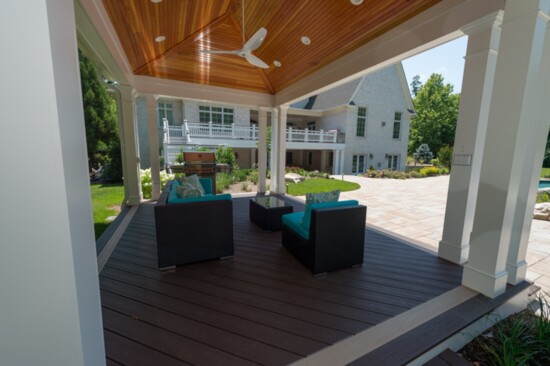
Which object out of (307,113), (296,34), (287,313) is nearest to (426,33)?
(296,34)

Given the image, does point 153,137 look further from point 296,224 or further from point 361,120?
point 361,120

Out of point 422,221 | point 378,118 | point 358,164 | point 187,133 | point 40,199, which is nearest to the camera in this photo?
point 40,199

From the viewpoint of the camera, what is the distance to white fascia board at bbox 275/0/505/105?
2.59 meters

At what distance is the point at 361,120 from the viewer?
611 inches

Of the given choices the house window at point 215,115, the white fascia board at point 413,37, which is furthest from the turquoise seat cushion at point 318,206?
the house window at point 215,115

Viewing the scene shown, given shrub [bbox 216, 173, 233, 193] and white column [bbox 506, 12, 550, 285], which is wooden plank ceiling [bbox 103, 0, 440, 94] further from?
shrub [bbox 216, 173, 233, 193]

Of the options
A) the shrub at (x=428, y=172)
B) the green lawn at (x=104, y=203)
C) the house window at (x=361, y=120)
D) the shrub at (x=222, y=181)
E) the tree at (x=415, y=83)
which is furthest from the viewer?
the tree at (x=415, y=83)

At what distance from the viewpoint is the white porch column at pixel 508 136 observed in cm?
200

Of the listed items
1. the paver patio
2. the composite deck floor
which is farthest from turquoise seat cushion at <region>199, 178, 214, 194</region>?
the paver patio

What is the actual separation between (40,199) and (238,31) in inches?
205

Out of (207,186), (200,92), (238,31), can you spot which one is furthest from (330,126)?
(207,186)

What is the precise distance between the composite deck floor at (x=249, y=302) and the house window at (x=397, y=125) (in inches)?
612

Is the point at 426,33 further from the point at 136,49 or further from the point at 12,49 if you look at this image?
the point at 136,49

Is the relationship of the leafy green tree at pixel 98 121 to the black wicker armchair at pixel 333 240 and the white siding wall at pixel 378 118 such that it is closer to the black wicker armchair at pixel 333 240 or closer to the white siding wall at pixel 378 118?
the black wicker armchair at pixel 333 240
